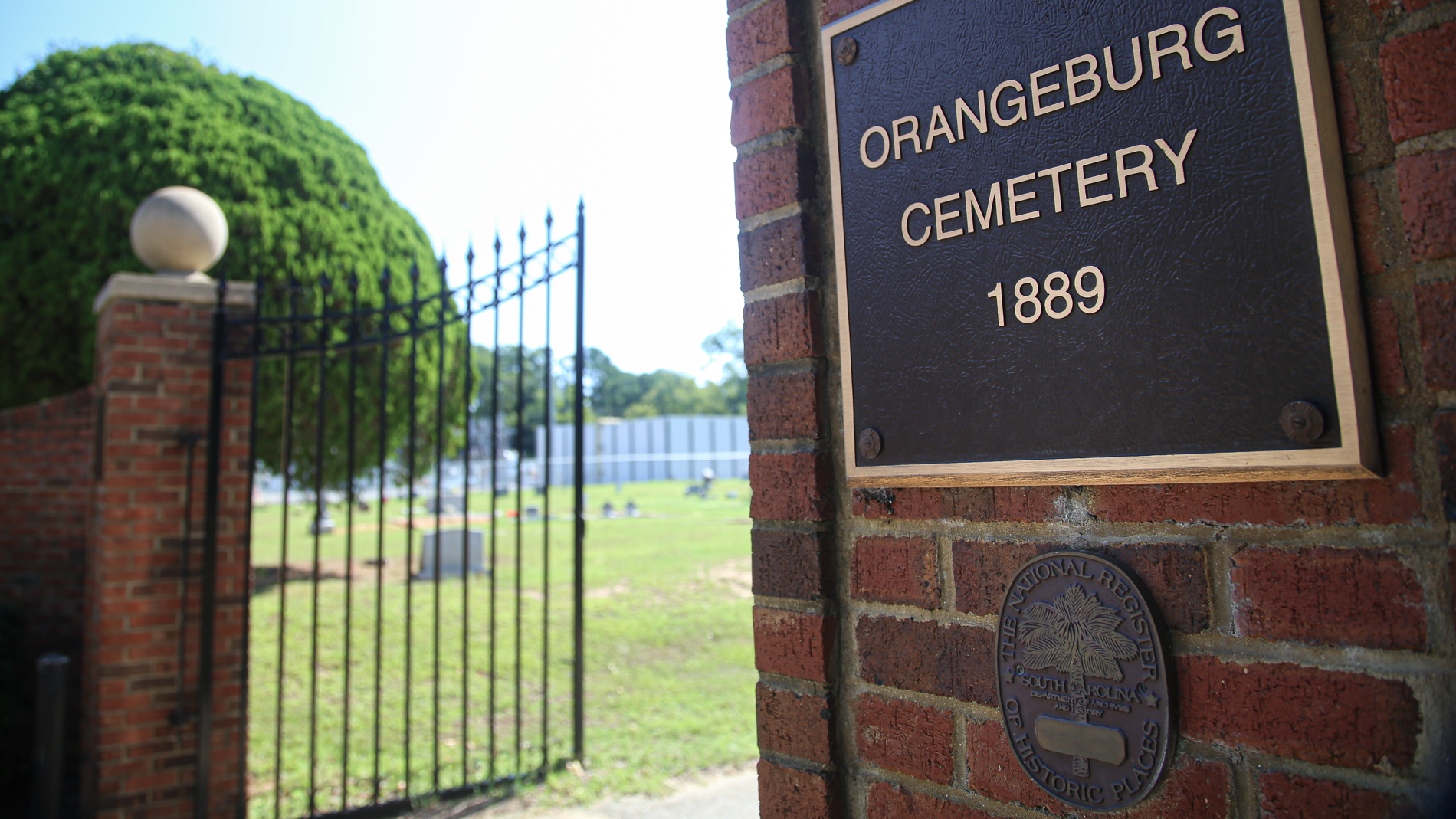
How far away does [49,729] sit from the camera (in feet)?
9.36

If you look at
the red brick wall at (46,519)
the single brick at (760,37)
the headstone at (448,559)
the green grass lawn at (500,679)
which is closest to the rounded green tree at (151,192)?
the headstone at (448,559)

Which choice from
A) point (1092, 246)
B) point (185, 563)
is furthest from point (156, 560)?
point (1092, 246)

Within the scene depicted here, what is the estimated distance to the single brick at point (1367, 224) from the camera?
89cm

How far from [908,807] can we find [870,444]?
0.55 meters

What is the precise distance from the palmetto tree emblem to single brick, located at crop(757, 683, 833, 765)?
1.16 ft

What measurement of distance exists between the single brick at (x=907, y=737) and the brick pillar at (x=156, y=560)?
3.19 metres

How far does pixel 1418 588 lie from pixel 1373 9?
0.64 m

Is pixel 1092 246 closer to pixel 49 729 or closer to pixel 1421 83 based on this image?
pixel 1421 83

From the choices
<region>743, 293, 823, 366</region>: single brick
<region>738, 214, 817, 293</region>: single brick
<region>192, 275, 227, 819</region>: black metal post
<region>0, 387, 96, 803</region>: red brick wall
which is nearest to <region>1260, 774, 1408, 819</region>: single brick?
<region>743, 293, 823, 366</region>: single brick

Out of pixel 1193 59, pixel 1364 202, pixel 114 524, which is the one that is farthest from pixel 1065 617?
pixel 114 524

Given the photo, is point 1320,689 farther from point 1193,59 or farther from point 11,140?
point 11,140

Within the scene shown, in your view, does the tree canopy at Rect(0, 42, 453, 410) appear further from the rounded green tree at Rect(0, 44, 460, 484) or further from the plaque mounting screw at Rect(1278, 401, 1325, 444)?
the plaque mounting screw at Rect(1278, 401, 1325, 444)

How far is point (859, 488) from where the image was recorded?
1.29 metres

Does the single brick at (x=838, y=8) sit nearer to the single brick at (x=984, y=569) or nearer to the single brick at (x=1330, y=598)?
the single brick at (x=984, y=569)
